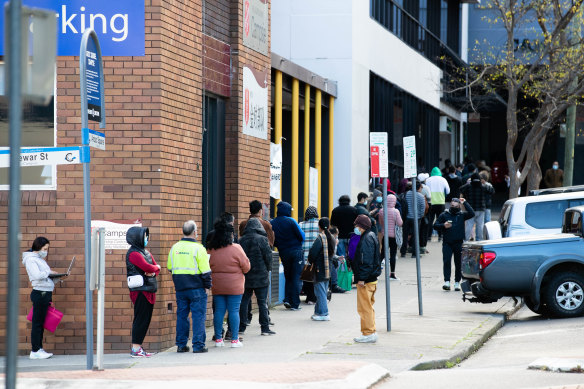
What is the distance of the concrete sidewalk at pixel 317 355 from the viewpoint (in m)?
9.87

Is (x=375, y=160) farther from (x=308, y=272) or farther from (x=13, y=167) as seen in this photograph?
(x=13, y=167)

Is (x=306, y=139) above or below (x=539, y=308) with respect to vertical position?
above

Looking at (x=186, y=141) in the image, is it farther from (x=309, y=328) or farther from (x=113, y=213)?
(x=309, y=328)

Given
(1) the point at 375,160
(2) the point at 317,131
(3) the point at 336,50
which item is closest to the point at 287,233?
(1) the point at 375,160

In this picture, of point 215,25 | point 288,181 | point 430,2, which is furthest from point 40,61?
point 430,2

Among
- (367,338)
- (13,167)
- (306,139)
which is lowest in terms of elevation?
(367,338)

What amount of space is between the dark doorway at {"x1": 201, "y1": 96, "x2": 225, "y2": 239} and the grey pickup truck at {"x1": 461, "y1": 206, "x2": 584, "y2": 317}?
4.00 m

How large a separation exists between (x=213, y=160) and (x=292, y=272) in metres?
2.53

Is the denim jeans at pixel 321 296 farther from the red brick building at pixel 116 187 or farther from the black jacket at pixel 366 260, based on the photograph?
the red brick building at pixel 116 187

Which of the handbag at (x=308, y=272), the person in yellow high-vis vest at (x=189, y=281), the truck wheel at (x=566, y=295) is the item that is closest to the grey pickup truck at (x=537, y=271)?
the truck wheel at (x=566, y=295)

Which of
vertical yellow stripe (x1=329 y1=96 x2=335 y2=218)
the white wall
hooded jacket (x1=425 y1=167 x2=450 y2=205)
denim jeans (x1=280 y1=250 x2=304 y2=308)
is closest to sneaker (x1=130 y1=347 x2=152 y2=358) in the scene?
denim jeans (x1=280 y1=250 x2=304 y2=308)

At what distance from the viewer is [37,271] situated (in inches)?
489

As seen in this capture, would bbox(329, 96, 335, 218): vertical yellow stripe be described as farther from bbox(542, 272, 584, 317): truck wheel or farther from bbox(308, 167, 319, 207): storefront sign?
bbox(542, 272, 584, 317): truck wheel

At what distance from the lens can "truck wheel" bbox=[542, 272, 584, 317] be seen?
15844mm
